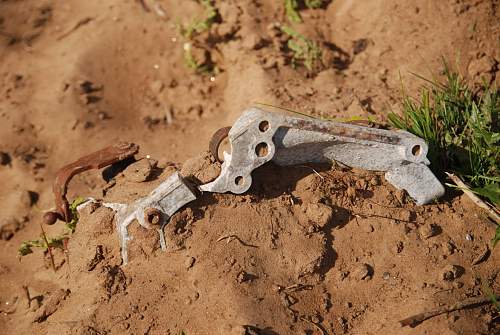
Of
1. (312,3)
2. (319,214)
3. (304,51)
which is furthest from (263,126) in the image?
(312,3)

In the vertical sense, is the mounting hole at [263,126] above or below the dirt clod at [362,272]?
above

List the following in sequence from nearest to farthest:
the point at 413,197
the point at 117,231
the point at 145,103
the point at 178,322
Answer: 1. the point at 178,322
2. the point at 117,231
3. the point at 413,197
4. the point at 145,103

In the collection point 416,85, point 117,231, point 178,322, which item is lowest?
point 416,85

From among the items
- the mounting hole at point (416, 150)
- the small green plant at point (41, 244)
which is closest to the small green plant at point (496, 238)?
the mounting hole at point (416, 150)

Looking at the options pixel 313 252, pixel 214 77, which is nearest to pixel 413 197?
pixel 313 252

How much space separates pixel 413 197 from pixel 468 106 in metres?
0.95

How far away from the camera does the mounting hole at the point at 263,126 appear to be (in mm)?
2648

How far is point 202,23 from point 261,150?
→ 7.62 ft

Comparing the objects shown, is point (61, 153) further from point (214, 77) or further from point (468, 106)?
point (468, 106)

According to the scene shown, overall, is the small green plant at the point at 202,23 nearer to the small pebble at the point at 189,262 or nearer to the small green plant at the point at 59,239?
the small green plant at the point at 59,239

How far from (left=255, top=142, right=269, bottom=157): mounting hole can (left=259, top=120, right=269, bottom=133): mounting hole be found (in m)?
0.08

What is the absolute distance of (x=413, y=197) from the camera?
3051 millimetres

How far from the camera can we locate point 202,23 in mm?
4633

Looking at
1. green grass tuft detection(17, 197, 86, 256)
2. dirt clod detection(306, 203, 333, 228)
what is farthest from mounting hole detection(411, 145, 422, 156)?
green grass tuft detection(17, 197, 86, 256)
